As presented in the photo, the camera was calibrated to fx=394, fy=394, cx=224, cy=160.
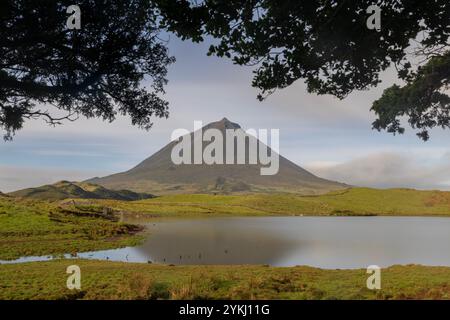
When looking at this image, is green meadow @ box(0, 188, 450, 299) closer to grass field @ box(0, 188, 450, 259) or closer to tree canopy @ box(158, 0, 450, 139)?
grass field @ box(0, 188, 450, 259)

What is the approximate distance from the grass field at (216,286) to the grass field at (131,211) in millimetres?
13035

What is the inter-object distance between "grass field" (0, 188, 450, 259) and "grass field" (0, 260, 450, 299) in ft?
42.8

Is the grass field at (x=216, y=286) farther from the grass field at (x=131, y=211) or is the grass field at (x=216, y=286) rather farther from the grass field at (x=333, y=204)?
the grass field at (x=333, y=204)

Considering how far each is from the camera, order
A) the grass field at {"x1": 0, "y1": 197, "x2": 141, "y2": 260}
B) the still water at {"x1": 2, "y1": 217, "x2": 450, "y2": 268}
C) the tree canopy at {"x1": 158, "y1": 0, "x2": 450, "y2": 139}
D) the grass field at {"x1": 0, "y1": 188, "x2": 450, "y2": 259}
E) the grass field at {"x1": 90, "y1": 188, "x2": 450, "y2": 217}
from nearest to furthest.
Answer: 1. the tree canopy at {"x1": 158, "y1": 0, "x2": 450, "y2": 139}
2. the still water at {"x1": 2, "y1": 217, "x2": 450, "y2": 268}
3. the grass field at {"x1": 0, "y1": 197, "x2": 141, "y2": 260}
4. the grass field at {"x1": 0, "y1": 188, "x2": 450, "y2": 259}
5. the grass field at {"x1": 90, "y1": 188, "x2": 450, "y2": 217}

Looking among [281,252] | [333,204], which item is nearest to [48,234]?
[281,252]

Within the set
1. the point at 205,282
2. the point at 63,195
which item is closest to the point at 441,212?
the point at 205,282

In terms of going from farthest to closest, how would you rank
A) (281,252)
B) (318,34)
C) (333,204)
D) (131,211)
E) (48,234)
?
(333,204), (131,211), (48,234), (281,252), (318,34)

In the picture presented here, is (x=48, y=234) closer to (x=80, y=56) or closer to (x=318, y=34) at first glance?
(x=80, y=56)

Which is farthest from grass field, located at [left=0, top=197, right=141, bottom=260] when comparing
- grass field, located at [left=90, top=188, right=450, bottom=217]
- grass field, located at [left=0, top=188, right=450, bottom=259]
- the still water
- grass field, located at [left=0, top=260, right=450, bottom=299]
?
grass field, located at [left=90, top=188, right=450, bottom=217]

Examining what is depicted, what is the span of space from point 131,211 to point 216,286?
92.7 meters

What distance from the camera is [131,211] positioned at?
Answer: 343 ft

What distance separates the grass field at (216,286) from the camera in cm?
1384

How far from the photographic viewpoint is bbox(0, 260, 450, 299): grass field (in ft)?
45.4

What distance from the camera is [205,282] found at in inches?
619
